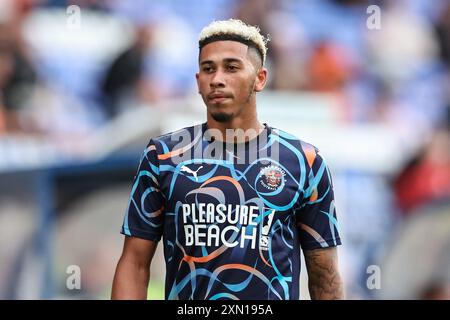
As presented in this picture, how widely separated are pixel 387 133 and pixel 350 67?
136 cm

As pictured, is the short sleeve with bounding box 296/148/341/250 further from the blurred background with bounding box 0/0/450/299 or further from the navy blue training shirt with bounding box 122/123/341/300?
the blurred background with bounding box 0/0/450/299

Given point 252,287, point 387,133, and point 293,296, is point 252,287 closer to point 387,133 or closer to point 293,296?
point 293,296

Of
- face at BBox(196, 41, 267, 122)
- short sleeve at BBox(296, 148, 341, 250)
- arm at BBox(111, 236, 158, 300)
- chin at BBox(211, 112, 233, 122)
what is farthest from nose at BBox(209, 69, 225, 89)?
arm at BBox(111, 236, 158, 300)

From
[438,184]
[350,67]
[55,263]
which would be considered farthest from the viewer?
[350,67]

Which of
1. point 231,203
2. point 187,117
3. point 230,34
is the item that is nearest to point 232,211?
point 231,203

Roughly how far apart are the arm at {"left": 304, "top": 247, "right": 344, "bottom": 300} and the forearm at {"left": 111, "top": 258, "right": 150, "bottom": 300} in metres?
0.79

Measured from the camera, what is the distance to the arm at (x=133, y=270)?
528 cm

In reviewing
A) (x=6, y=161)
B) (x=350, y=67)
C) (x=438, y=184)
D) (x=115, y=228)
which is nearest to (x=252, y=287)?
(x=115, y=228)

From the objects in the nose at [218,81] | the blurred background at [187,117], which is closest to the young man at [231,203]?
the nose at [218,81]

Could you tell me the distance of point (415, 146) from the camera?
13.1 m

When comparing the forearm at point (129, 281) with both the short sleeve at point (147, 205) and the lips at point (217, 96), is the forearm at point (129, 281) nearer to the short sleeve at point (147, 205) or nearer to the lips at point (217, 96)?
the short sleeve at point (147, 205)

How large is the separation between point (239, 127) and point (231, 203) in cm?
37

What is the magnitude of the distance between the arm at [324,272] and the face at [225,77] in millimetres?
762

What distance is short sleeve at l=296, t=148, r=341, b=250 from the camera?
17.6ft
